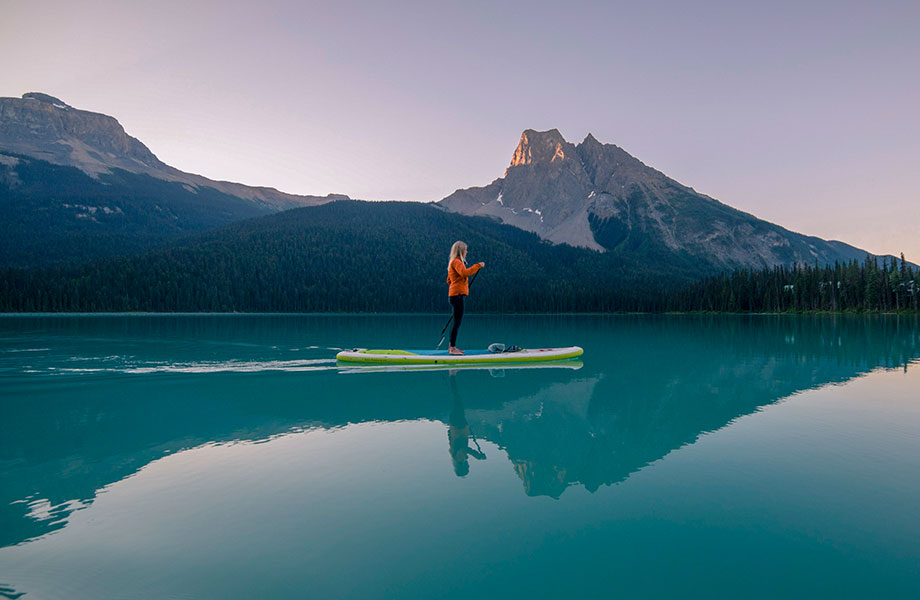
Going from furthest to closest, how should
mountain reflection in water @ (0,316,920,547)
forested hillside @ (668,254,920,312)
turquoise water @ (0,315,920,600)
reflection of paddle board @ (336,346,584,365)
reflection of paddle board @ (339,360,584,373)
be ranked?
1. forested hillside @ (668,254,920,312)
2. reflection of paddle board @ (339,360,584,373)
3. reflection of paddle board @ (336,346,584,365)
4. mountain reflection in water @ (0,316,920,547)
5. turquoise water @ (0,315,920,600)

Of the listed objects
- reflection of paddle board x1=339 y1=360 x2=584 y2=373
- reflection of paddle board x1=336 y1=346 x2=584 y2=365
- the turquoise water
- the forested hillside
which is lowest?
reflection of paddle board x1=339 y1=360 x2=584 y2=373

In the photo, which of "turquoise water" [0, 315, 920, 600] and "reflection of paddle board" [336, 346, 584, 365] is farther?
"reflection of paddle board" [336, 346, 584, 365]

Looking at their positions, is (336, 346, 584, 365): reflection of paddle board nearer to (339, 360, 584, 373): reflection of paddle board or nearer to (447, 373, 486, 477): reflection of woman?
(339, 360, 584, 373): reflection of paddle board

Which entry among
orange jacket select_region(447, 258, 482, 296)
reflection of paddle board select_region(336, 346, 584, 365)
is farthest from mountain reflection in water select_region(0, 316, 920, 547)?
orange jacket select_region(447, 258, 482, 296)

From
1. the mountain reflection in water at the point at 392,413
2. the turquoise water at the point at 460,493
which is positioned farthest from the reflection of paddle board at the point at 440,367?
the turquoise water at the point at 460,493

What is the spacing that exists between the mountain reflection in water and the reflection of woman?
6cm

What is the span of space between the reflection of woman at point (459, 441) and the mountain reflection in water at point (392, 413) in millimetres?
62

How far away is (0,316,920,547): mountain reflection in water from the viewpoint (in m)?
9.11

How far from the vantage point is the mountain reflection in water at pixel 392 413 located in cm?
911

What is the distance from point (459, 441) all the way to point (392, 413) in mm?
3487

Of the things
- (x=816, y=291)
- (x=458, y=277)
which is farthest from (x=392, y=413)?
(x=816, y=291)

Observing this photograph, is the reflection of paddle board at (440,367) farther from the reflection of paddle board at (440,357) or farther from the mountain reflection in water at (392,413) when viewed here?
the mountain reflection in water at (392,413)

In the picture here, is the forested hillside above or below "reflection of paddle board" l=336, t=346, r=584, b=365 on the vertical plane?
above

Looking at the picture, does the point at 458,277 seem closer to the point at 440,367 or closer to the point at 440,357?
the point at 440,357
